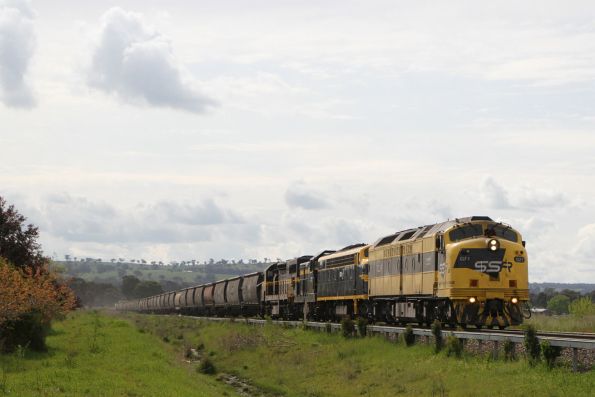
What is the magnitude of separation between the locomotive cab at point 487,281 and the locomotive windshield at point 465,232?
1.51 ft

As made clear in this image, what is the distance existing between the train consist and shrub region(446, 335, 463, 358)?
272 centimetres

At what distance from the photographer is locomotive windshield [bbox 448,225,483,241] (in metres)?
36.2

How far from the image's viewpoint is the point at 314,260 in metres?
62.5

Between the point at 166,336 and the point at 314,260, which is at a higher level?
the point at 314,260

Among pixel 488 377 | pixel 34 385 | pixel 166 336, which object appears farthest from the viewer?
pixel 166 336

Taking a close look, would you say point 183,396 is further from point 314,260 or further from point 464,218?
point 314,260

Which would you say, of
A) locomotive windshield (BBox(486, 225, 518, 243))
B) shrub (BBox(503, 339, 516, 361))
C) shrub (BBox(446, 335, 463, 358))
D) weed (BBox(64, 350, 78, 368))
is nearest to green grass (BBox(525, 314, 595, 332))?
locomotive windshield (BBox(486, 225, 518, 243))

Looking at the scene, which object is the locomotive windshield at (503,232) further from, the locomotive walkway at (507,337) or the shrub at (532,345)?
the shrub at (532,345)

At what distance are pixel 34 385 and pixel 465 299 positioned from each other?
1658 centimetres

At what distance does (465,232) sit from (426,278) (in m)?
3.32

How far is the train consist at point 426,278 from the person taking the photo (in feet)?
115

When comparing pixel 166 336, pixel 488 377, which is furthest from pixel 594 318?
pixel 166 336

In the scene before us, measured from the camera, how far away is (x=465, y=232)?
36312 millimetres

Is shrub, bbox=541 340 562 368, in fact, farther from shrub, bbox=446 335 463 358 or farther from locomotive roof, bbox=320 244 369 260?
locomotive roof, bbox=320 244 369 260
